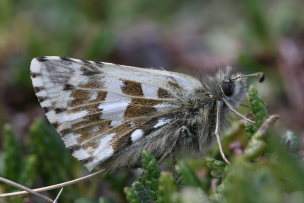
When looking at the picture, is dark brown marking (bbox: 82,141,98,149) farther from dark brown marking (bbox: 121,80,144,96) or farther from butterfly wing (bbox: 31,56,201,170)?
dark brown marking (bbox: 121,80,144,96)

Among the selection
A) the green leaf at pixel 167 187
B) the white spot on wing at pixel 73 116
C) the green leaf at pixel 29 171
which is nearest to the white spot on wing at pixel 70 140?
the white spot on wing at pixel 73 116

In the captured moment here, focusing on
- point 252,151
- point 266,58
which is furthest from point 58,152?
point 266,58

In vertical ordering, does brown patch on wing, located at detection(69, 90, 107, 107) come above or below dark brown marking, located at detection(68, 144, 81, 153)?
above

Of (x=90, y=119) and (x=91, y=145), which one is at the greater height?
(x=90, y=119)

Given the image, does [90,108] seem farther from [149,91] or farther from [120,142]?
[149,91]

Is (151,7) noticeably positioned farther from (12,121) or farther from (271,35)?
(12,121)

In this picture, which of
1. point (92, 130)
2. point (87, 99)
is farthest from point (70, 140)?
point (87, 99)

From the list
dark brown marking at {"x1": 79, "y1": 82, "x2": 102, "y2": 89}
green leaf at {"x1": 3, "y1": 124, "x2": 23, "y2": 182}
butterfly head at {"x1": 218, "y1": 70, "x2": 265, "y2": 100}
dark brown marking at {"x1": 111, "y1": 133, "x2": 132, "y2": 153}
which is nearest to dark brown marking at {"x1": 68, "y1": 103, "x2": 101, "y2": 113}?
dark brown marking at {"x1": 79, "y1": 82, "x2": 102, "y2": 89}
